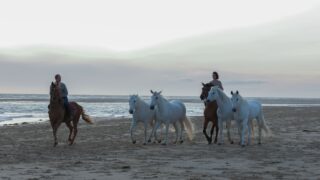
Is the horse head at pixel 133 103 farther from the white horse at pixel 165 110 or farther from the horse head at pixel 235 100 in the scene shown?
the horse head at pixel 235 100

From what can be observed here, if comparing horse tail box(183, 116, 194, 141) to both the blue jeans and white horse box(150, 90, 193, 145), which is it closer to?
white horse box(150, 90, 193, 145)

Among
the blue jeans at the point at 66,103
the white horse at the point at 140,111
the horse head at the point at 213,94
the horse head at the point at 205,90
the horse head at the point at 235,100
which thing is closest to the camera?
the horse head at the point at 235,100

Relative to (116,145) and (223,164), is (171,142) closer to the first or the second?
(116,145)

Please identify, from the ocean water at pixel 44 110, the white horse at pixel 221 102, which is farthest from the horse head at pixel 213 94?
the ocean water at pixel 44 110

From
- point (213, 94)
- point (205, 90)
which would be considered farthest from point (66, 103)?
point (213, 94)

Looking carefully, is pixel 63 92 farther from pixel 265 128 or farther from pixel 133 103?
pixel 265 128

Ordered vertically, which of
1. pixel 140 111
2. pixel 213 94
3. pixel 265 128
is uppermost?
pixel 213 94

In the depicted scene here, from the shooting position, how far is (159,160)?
1224cm

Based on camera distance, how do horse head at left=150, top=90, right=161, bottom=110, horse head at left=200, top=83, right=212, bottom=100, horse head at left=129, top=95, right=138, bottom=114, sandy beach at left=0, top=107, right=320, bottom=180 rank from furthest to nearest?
horse head at left=200, top=83, right=212, bottom=100 < horse head at left=129, top=95, right=138, bottom=114 < horse head at left=150, top=90, right=161, bottom=110 < sandy beach at left=0, top=107, right=320, bottom=180

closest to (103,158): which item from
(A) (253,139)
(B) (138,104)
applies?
(B) (138,104)

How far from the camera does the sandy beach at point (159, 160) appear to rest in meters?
9.98

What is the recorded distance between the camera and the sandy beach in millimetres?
9984

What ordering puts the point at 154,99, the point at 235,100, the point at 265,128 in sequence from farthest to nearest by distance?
the point at 265,128 < the point at 154,99 < the point at 235,100

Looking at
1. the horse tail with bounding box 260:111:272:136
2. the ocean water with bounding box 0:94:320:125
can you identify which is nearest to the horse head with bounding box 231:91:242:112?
the horse tail with bounding box 260:111:272:136
